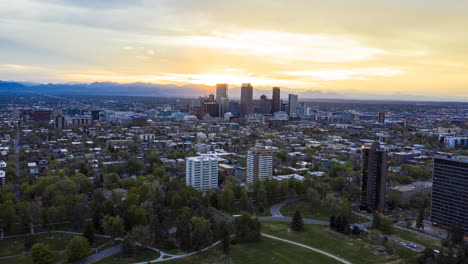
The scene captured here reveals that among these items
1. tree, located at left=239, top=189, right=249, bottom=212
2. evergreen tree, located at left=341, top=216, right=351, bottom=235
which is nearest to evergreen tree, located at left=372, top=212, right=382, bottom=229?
evergreen tree, located at left=341, top=216, right=351, bottom=235

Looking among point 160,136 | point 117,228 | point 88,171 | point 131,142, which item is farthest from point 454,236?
point 160,136

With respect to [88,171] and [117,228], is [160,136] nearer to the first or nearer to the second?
[88,171]

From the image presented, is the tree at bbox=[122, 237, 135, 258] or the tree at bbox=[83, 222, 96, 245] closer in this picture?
the tree at bbox=[122, 237, 135, 258]

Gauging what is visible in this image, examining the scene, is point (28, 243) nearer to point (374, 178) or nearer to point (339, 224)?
point (339, 224)

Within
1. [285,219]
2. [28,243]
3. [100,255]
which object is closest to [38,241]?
[28,243]

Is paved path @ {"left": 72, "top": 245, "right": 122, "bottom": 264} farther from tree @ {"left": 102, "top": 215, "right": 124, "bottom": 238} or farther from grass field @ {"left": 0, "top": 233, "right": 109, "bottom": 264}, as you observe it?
grass field @ {"left": 0, "top": 233, "right": 109, "bottom": 264}

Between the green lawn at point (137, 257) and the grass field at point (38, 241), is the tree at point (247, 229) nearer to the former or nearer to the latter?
the green lawn at point (137, 257)

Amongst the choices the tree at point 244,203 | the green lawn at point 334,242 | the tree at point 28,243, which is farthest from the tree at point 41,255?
the tree at point 244,203
